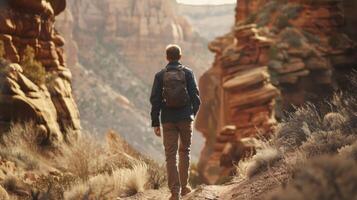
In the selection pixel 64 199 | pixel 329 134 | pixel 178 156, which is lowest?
pixel 64 199

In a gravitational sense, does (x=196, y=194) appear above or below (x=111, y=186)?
above

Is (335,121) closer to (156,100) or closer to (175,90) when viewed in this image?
(175,90)

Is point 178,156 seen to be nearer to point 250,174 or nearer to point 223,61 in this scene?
point 250,174

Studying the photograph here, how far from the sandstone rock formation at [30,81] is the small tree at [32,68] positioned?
0.48 feet

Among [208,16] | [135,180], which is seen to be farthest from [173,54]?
[208,16]

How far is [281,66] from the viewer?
981 inches

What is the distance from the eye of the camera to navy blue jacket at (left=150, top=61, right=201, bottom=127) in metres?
6.61

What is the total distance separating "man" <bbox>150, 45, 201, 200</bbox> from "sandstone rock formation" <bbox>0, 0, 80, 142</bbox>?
259 inches

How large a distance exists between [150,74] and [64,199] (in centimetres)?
10954

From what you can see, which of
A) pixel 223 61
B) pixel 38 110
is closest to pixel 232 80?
pixel 223 61

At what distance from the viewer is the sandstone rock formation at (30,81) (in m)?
12.2

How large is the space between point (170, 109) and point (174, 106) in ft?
0.32

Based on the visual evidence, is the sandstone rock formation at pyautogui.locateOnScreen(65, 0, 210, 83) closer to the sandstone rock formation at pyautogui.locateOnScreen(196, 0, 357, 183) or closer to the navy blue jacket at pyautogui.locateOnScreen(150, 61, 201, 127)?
the sandstone rock formation at pyautogui.locateOnScreen(196, 0, 357, 183)

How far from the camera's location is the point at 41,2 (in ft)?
50.4
